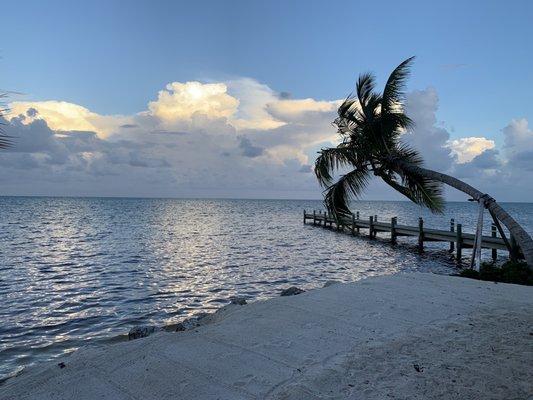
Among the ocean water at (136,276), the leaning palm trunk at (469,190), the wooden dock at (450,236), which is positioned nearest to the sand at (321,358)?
the leaning palm trunk at (469,190)

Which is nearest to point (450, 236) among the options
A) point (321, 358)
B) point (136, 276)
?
point (136, 276)

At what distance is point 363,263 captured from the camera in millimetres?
24156

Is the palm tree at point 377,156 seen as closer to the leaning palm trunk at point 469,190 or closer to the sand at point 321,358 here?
the leaning palm trunk at point 469,190

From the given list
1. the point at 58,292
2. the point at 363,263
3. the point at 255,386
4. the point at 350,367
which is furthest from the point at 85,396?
the point at 363,263

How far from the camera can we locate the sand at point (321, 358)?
5.02m

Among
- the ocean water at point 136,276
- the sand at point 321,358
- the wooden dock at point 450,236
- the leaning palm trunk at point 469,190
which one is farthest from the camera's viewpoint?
the wooden dock at point 450,236

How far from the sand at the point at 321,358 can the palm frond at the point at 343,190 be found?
479 cm

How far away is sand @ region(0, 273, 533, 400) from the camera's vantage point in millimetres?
5023

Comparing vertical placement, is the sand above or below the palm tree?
below

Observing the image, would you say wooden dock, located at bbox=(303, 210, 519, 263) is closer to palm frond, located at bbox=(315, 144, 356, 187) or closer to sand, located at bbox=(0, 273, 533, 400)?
palm frond, located at bbox=(315, 144, 356, 187)

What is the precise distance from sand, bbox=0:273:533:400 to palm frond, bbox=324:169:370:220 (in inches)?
189

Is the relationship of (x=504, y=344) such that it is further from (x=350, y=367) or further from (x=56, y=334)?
(x=56, y=334)

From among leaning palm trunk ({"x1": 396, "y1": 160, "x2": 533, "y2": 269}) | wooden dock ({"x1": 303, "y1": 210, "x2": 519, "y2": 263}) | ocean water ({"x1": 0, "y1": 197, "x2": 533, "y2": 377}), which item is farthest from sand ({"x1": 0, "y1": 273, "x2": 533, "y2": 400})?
wooden dock ({"x1": 303, "y1": 210, "x2": 519, "y2": 263})

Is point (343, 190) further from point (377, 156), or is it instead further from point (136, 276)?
point (136, 276)
